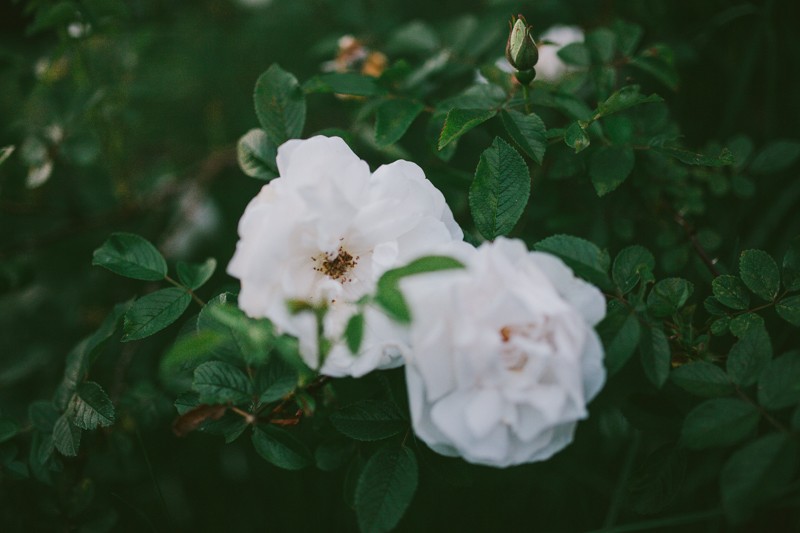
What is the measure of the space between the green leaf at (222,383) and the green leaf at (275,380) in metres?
0.02

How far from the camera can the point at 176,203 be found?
236cm

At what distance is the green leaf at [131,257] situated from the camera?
3.51 ft

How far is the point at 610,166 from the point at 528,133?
0.71 feet

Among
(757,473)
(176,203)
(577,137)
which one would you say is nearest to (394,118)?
(577,137)

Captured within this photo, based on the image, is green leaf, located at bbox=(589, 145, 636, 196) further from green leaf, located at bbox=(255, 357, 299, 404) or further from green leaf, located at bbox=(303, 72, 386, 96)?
green leaf, located at bbox=(255, 357, 299, 404)

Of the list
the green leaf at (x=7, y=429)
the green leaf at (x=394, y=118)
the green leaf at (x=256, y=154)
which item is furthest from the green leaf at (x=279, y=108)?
the green leaf at (x=7, y=429)

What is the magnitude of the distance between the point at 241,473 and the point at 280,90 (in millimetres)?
1240

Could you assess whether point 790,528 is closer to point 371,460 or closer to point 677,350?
point 677,350

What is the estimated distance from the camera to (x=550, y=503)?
1785 mm

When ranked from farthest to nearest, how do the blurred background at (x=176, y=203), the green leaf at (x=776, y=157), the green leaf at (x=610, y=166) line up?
the blurred background at (x=176, y=203), the green leaf at (x=776, y=157), the green leaf at (x=610, y=166)

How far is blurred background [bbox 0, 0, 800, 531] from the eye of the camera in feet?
5.12

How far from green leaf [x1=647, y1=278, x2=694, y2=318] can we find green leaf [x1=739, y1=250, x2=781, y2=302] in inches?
5.1

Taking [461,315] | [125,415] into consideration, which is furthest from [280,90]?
[125,415]

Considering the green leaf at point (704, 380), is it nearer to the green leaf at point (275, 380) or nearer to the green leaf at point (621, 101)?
the green leaf at point (621, 101)
